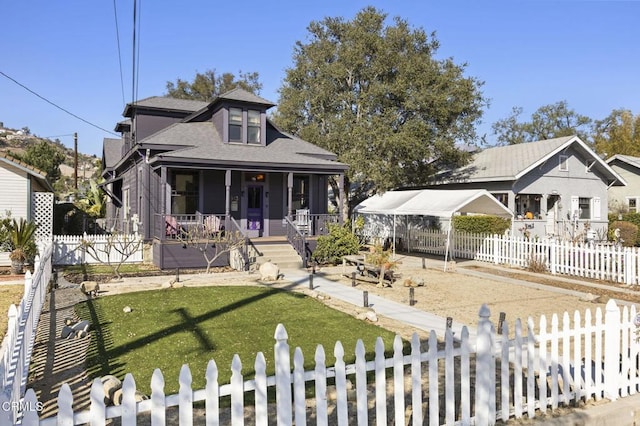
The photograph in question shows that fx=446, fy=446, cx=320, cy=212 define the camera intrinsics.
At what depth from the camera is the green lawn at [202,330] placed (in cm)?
604

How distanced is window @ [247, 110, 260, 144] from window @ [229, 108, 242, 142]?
0.43 meters

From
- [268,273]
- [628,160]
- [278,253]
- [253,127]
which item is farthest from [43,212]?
[628,160]

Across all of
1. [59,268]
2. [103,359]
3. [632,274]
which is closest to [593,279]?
[632,274]

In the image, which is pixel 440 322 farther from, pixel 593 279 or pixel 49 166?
pixel 49 166

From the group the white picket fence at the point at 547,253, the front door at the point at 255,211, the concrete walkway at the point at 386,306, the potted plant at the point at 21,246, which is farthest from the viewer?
the front door at the point at 255,211

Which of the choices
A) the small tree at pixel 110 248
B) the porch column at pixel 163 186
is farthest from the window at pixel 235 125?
the small tree at pixel 110 248

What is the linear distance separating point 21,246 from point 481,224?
20.5 meters

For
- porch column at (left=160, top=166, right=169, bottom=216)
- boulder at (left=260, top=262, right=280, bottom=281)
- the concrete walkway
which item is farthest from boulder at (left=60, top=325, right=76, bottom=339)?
porch column at (left=160, top=166, right=169, bottom=216)

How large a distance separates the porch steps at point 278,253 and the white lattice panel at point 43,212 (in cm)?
831

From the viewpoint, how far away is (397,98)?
25.6 m

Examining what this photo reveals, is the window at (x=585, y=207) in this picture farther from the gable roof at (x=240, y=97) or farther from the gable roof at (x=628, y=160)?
the gable roof at (x=240, y=97)

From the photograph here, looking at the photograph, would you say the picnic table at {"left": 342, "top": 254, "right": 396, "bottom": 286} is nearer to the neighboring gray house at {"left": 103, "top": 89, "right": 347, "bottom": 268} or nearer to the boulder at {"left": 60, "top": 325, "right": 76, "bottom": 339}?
the neighboring gray house at {"left": 103, "top": 89, "right": 347, "bottom": 268}

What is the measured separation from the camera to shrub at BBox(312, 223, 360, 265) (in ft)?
56.9

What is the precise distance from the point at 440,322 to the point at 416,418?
5121mm
